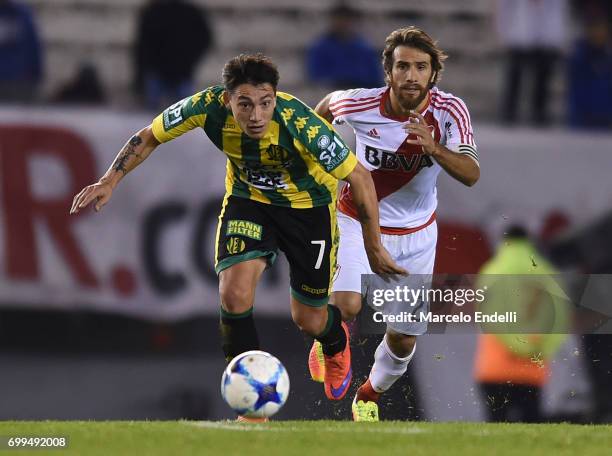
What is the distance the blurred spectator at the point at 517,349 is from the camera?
9531mm

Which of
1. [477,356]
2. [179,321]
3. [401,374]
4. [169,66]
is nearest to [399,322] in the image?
[401,374]

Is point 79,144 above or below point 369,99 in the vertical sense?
below

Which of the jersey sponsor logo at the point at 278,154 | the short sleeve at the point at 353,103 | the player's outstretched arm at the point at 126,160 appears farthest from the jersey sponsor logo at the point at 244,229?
the short sleeve at the point at 353,103

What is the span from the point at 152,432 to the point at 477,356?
11.6 ft

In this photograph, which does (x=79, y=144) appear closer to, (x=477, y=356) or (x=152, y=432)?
(x=477, y=356)

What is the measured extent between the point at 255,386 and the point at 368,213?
113 centimetres

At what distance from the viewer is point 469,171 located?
8281 millimetres

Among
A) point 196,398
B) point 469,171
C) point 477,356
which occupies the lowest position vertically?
point 196,398

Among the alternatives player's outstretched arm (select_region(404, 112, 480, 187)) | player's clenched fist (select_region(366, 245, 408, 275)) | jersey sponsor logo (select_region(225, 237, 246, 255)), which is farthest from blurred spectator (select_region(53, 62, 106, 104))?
player's clenched fist (select_region(366, 245, 408, 275))

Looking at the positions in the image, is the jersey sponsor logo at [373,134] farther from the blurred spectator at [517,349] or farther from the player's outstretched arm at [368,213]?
the blurred spectator at [517,349]

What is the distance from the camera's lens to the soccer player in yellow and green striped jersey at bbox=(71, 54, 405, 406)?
7.73 m

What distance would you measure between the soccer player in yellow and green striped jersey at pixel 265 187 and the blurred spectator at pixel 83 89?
4475mm

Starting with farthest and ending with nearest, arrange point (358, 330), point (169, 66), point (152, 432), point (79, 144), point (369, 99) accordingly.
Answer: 1. point (169, 66)
2. point (79, 144)
3. point (358, 330)
4. point (369, 99)
5. point (152, 432)

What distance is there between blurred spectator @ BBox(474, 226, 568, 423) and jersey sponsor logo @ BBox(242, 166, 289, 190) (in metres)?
2.39
